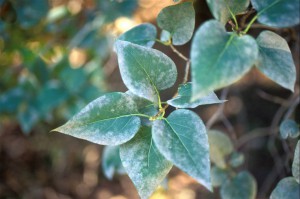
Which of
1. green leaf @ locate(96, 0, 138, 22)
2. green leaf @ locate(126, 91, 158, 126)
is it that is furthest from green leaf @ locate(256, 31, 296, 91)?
A: green leaf @ locate(96, 0, 138, 22)

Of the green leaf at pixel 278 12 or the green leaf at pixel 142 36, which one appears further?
the green leaf at pixel 142 36

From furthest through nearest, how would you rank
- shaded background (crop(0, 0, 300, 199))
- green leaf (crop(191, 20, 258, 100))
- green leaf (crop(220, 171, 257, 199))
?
shaded background (crop(0, 0, 300, 199)), green leaf (crop(220, 171, 257, 199)), green leaf (crop(191, 20, 258, 100))

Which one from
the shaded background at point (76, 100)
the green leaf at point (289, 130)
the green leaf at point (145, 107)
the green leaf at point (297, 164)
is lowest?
the shaded background at point (76, 100)

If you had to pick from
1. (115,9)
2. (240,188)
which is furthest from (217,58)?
(115,9)

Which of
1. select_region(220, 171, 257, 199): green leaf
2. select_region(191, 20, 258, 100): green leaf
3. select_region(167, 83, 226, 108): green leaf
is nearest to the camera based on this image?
select_region(191, 20, 258, 100): green leaf

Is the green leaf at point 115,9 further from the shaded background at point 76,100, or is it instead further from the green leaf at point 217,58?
the green leaf at point 217,58

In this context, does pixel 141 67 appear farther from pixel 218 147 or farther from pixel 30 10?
pixel 30 10

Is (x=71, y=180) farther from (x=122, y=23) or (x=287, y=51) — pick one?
(x=287, y=51)

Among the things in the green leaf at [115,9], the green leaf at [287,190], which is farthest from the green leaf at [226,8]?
the green leaf at [115,9]

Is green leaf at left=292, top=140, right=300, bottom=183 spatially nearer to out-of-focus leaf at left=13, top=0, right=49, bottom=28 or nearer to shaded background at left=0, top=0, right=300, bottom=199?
shaded background at left=0, top=0, right=300, bottom=199
